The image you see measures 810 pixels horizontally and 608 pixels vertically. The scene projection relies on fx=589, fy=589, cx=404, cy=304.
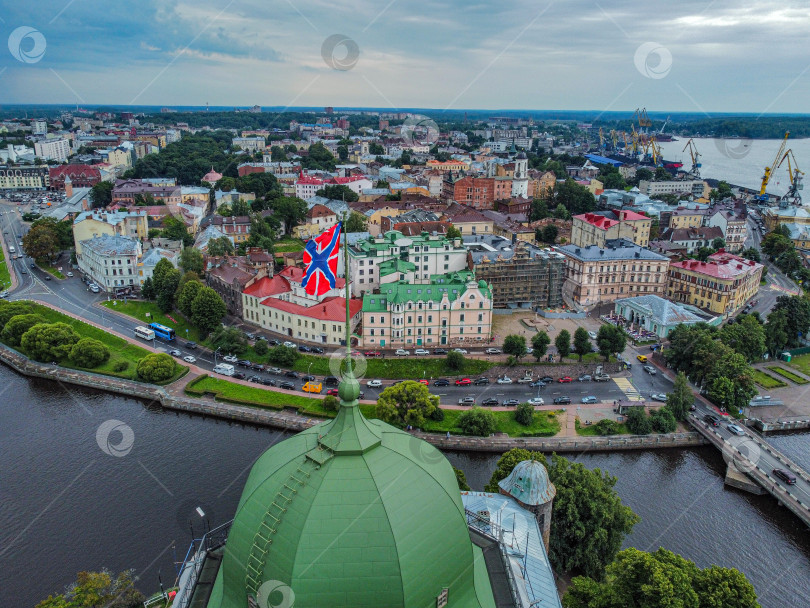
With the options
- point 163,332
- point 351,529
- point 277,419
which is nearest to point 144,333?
point 163,332

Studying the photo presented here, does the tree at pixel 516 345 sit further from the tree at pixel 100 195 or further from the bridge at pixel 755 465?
the tree at pixel 100 195

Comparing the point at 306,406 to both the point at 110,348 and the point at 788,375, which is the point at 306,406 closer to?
the point at 110,348

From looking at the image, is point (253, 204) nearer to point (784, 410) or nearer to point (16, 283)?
point (16, 283)

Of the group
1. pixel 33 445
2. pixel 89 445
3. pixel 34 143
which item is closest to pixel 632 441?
pixel 89 445

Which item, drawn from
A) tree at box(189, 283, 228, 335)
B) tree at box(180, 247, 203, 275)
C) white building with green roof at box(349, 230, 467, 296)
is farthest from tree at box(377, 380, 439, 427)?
tree at box(180, 247, 203, 275)

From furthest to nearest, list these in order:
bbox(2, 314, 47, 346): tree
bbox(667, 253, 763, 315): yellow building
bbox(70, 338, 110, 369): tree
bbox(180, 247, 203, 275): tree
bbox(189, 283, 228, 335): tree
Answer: bbox(180, 247, 203, 275): tree, bbox(667, 253, 763, 315): yellow building, bbox(189, 283, 228, 335): tree, bbox(2, 314, 47, 346): tree, bbox(70, 338, 110, 369): tree

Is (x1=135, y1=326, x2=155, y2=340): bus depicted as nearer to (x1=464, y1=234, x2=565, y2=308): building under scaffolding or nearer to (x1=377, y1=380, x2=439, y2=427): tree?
(x1=377, y1=380, x2=439, y2=427): tree
